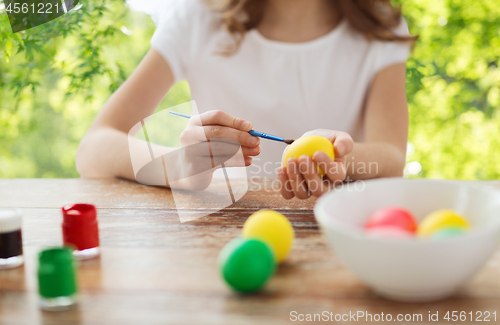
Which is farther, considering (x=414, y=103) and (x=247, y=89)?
(x=414, y=103)

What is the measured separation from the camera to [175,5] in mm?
1584

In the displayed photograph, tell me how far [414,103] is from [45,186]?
3251mm

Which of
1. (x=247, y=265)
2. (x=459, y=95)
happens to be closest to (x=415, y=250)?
(x=247, y=265)

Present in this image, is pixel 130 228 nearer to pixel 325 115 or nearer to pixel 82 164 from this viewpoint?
pixel 82 164

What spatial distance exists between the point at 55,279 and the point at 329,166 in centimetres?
54

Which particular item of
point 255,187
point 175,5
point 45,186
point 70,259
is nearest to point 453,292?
point 70,259

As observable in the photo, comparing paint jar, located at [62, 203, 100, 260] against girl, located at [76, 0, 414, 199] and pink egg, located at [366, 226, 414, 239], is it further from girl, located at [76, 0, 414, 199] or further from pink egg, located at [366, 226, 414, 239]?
girl, located at [76, 0, 414, 199]

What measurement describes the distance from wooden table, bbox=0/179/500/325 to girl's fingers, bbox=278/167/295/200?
0.06 metres

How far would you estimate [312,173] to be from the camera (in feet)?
2.76

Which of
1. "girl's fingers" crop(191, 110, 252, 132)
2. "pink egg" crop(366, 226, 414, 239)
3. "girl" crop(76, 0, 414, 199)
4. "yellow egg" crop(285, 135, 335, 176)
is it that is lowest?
"pink egg" crop(366, 226, 414, 239)

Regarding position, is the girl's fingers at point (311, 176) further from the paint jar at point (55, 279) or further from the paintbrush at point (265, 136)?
the paint jar at point (55, 279)

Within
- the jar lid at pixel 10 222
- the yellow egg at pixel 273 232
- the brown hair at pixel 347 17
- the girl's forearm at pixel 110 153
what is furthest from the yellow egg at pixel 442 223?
the brown hair at pixel 347 17

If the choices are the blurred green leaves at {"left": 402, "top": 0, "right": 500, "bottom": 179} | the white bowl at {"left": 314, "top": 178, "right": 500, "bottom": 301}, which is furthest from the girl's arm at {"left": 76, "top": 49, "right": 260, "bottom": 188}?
the blurred green leaves at {"left": 402, "top": 0, "right": 500, "bottom": 179}

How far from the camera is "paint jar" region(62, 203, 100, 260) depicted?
634mm
